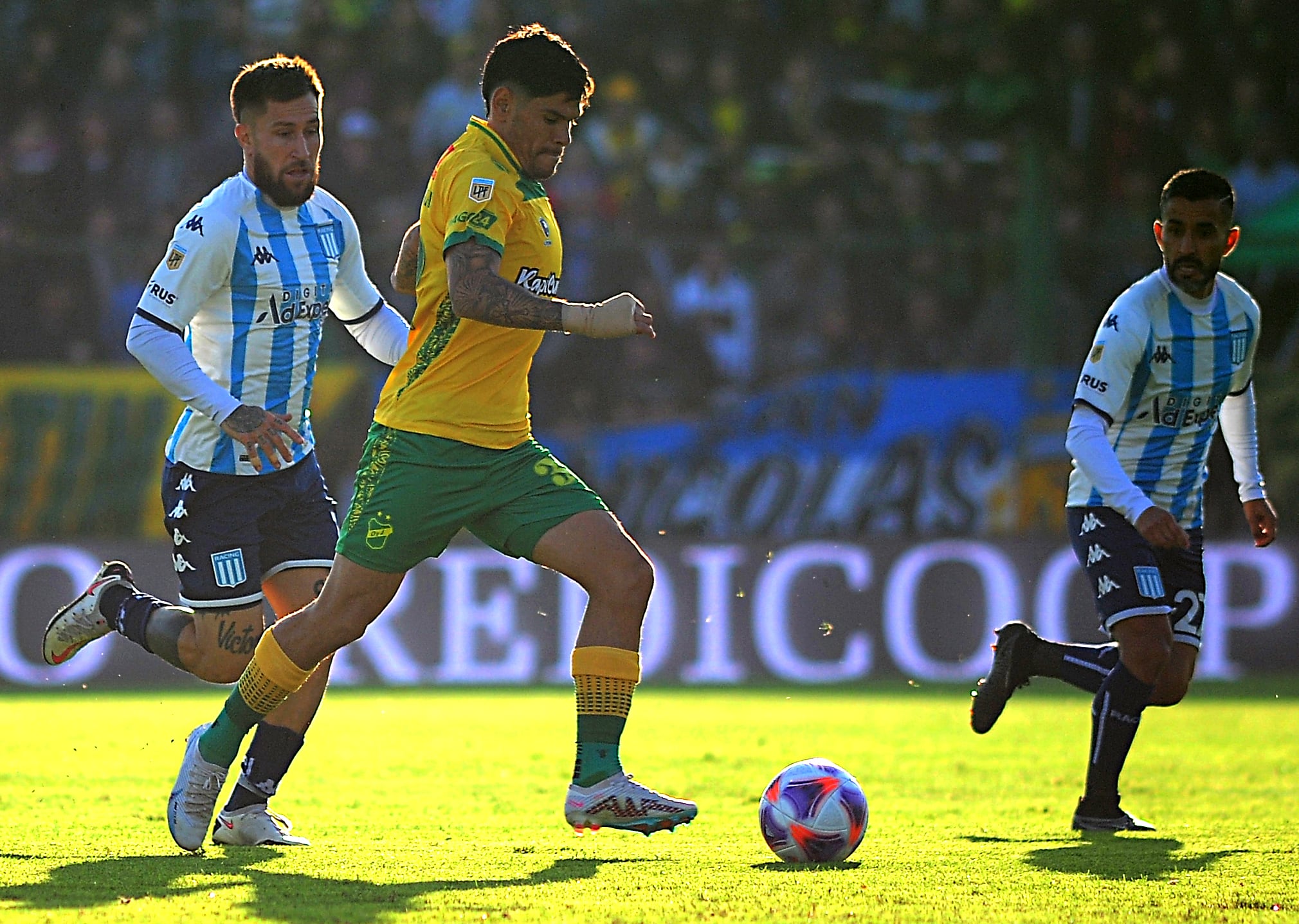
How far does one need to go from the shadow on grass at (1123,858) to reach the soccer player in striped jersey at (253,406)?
2.22m

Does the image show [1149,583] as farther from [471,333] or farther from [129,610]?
[129,610]

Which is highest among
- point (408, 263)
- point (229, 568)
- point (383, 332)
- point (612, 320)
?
point (408, 263)

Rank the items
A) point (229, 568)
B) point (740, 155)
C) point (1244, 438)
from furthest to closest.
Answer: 1. point (740, 155)
2. point (1244, 438)
3. point (229, 568)

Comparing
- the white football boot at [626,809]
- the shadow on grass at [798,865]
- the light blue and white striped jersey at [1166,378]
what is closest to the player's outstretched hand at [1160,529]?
the light blue and white striped jersey at [1166,378]

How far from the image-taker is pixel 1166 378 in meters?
6.26

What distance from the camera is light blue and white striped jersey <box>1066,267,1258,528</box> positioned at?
243 inches

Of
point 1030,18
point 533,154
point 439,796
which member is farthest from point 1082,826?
point 1030,18

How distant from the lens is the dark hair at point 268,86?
566 cm

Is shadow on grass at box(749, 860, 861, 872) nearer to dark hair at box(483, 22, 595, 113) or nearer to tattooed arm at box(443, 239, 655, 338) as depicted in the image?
tattooed arm at box(443, 239, 655, 338)

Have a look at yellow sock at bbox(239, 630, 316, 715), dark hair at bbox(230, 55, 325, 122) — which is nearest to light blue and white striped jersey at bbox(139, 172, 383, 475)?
dark hair at bbox(230, 55, 325, 122)

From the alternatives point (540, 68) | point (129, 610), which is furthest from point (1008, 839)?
point (129, 610)

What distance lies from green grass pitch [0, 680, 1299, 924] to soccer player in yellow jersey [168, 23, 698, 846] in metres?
0.34

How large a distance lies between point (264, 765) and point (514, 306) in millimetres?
1741

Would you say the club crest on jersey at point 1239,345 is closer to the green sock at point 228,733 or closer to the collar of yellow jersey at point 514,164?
the collar of yellow jersey at point 514,164
